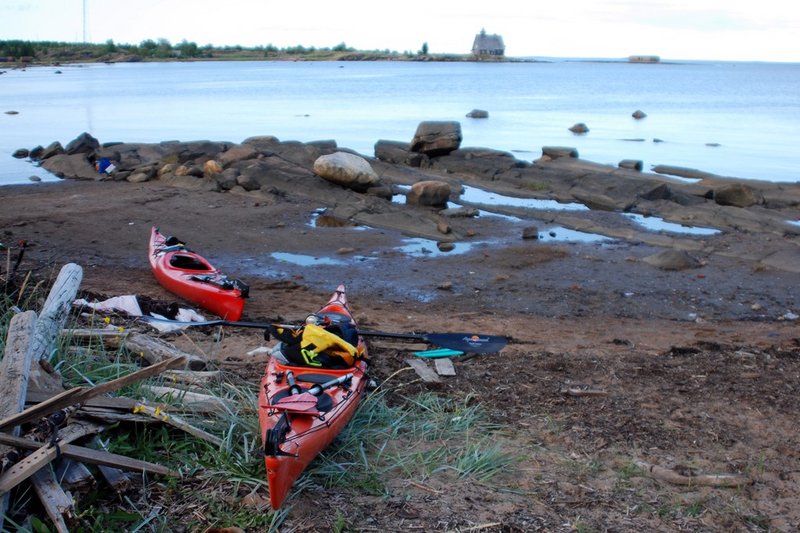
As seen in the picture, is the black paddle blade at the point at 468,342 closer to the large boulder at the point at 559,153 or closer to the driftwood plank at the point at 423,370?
the driftwood plank at the point at 423,370

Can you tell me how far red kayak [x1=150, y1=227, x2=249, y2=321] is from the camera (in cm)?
882

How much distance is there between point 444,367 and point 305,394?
1.97 meters

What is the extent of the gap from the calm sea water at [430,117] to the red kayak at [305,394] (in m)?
15.4

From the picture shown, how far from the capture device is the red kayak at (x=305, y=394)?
447 cm

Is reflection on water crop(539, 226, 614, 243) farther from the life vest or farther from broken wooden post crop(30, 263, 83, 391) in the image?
broken wooden post crop(30, 263, 83, 391)

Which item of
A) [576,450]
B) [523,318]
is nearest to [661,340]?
[523,318]

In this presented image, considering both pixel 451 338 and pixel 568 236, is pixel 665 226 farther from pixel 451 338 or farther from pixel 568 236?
pixel 451 338

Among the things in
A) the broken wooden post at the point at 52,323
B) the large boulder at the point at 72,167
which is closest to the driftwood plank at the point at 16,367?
the broken wooden post at the point at 52,323

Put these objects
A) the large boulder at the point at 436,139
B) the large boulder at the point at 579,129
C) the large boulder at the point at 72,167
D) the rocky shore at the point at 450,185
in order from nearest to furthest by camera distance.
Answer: the rocky shore at the point at 450,185
the large boulder at the point at 72,167
the large boulder at the point at 436,139
the large boulder at the point at 579,129

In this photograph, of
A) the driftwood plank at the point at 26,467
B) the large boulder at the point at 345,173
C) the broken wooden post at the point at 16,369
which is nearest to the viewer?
the driftwood plank at the point at 26,467

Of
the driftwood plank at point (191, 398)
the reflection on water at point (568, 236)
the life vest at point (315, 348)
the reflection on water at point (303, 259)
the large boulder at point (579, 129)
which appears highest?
the large boulder at point (579, 129)

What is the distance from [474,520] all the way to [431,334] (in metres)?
3.42

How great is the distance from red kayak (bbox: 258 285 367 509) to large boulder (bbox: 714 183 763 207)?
37.3 feet

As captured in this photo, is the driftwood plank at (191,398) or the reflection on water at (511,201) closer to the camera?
the driftwood plank at (191,398)
